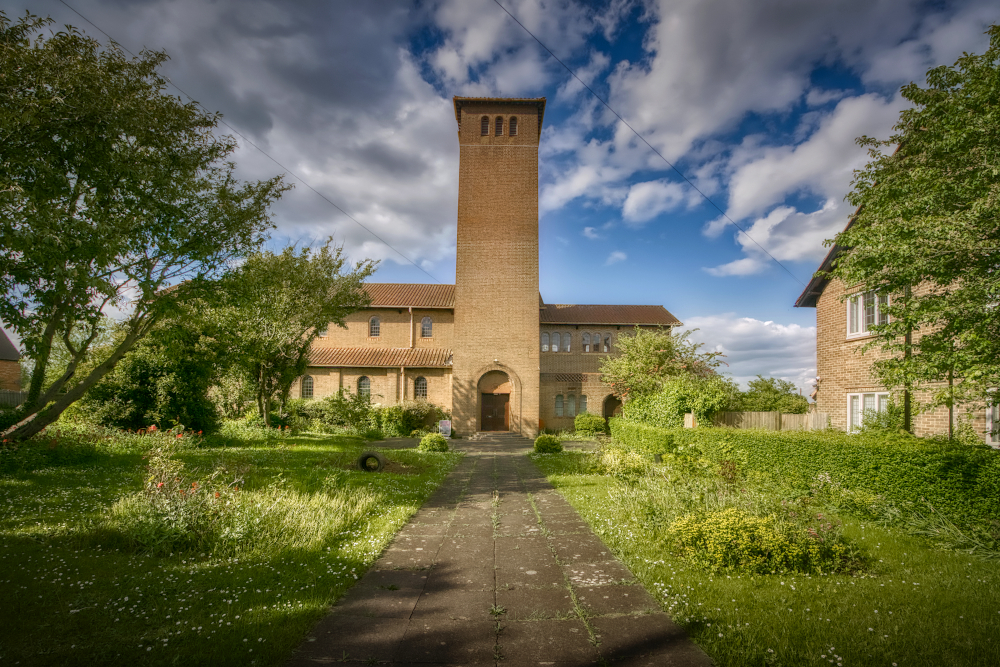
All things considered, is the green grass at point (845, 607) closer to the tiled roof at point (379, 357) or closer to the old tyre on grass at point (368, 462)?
the old tyre on grass at point (368, 462)

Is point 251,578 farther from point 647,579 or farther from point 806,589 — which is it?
point 806,589

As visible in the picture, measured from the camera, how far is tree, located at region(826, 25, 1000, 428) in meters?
7.46

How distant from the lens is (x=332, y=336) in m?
31.6

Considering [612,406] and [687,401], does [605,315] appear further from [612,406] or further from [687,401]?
[687,401]

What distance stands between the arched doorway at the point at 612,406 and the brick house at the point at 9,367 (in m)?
43.8

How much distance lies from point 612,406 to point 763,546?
2479cm

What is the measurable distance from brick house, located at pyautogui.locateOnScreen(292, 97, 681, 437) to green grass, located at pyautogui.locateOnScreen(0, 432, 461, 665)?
52.3 ft

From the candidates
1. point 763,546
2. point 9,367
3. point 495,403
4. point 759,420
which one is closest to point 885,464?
point 763,546

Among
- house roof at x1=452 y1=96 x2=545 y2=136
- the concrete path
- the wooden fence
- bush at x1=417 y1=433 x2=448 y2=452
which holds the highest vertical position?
house roof at x1=452 y1=96 x2=545 y2=136

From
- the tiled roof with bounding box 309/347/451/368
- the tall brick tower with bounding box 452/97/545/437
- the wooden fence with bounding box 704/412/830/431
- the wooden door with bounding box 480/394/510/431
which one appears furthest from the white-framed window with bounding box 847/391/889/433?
the tiled roof with bounding box 309/347/451/368

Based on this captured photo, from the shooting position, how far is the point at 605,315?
109ft

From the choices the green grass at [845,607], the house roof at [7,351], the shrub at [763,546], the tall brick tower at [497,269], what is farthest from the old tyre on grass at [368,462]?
the house roof at [7,351]

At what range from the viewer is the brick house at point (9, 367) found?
121 feet

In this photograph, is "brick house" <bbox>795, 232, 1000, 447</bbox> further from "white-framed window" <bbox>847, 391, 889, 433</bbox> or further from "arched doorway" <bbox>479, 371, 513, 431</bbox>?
"arched doorway" <bbox>479, 371, 513, 431</bbox>
